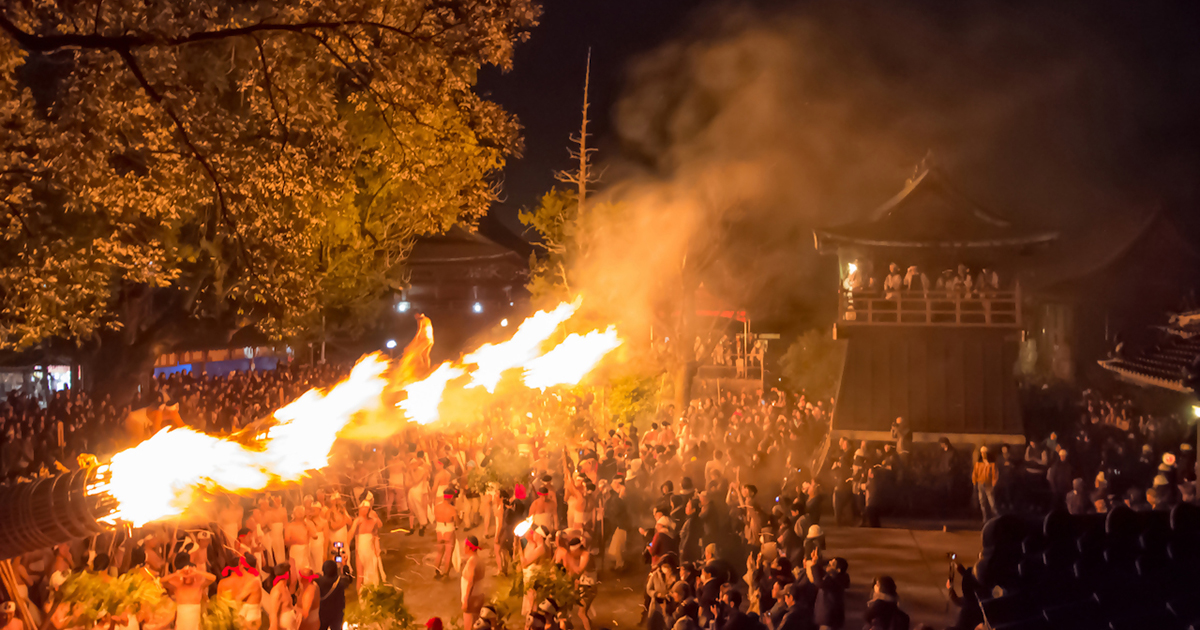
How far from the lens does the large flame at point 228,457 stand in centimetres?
570

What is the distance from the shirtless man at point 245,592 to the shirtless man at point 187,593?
0.24 metres

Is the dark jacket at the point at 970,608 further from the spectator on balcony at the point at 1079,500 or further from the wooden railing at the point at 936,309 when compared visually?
the wooden railing at the point at 936,309

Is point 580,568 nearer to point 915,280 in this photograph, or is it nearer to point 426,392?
point 426,392

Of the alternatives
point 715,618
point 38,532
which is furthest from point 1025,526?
point 38,532

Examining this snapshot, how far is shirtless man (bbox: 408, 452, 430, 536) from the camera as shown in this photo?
13219 mm

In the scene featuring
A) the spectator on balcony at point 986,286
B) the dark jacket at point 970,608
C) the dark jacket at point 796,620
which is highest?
the spectator on balcony at point 986,286

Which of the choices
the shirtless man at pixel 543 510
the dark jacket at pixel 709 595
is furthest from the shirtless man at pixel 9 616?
the dark jacket at pixel 709 595

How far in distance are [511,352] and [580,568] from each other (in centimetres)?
422

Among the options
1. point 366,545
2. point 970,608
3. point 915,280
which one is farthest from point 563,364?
point 915,280

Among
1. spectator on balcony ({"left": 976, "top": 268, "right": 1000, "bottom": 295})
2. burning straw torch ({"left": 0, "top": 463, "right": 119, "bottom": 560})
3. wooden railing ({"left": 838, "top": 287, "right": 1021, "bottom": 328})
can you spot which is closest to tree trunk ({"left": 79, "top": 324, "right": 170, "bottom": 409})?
burning straw torch ({"left": 0, "top": 463, "right": 119, "bottom": 560})

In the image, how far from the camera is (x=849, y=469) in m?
15.6

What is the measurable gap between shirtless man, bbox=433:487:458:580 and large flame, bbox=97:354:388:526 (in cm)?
254

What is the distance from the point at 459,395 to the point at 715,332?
8.01 meters

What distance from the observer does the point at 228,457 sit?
689 centimetres
